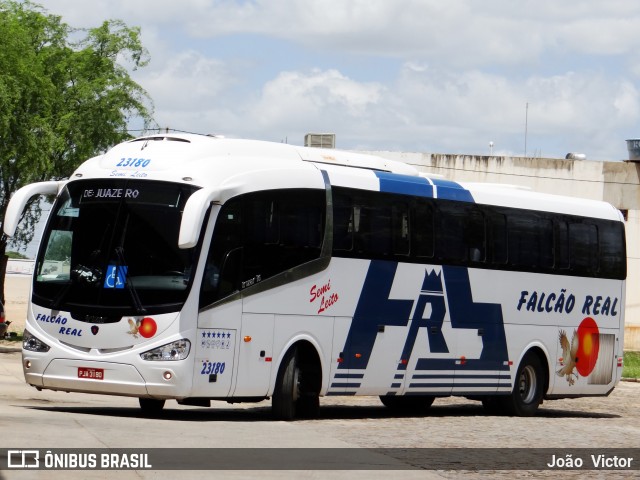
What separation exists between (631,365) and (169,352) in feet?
101

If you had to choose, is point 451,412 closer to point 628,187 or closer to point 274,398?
point 274,398

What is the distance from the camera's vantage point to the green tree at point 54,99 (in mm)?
38562

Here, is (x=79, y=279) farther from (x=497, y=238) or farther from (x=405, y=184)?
(x=497, y=238)

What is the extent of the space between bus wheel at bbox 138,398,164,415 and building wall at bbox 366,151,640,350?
36129mm

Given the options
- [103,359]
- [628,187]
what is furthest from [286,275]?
[628,187]

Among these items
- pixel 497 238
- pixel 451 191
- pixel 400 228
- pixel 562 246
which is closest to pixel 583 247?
pixel 562 246

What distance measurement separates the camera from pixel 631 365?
149 ft

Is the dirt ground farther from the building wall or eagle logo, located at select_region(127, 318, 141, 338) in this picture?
eagle logo, located at select_region(127, 318, 141, 338)

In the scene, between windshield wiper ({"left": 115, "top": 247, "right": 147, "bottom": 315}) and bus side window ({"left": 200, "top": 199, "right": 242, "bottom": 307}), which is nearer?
windshield wiper ({"left": 115, "top": 247, "right": 147, "bottom": 315})

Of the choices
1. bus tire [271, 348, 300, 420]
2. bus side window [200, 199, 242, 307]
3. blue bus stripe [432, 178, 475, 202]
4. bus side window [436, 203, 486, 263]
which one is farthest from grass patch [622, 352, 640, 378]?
bus side window [200, 199, 242, 307]

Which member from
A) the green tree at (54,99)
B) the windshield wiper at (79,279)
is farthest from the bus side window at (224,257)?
the green tree at (54,99)

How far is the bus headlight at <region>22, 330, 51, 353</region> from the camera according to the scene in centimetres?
1766

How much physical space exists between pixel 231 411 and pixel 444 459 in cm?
711

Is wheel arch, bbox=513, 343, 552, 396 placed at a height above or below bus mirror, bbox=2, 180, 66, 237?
below
